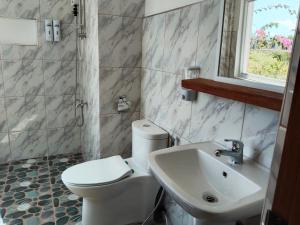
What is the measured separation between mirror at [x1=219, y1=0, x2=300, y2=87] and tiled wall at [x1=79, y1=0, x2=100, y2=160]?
121 cm

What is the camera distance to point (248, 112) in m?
1.23

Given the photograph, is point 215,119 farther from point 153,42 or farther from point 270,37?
point 153,42

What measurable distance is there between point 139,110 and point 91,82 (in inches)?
21.3

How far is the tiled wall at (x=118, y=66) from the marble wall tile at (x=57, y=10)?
3.03 feet

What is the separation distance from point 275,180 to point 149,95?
1785 millimetres

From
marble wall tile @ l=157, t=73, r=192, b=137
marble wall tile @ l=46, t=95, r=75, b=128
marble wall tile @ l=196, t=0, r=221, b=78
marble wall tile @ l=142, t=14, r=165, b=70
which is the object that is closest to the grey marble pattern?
marble wall tile @ l=142, t=14, r=165, b=70

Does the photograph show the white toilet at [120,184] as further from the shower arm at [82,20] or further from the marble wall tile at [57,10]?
the marble wall tile at [57,10]

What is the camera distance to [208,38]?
146cm

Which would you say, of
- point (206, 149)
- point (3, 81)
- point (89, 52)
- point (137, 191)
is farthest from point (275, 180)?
point (3, 81)

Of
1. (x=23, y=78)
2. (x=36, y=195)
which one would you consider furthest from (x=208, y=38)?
(x=23, y=78)

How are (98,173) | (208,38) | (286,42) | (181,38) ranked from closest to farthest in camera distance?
(286,42), (208,38), (181,38), (98,173)

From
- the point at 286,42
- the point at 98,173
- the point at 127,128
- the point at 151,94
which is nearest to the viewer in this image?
the point at 286,42

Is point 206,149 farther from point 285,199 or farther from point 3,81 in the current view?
point 3,81

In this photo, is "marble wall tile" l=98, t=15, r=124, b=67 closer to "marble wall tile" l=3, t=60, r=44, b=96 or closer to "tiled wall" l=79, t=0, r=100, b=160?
"tiled wall" l=79, t=0, r=100, b=160
